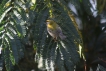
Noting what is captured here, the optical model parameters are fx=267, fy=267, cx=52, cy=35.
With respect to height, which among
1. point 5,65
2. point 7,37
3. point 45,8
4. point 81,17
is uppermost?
point 81,17

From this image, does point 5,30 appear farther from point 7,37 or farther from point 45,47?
point 45,47

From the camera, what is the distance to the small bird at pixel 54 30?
4.26ft

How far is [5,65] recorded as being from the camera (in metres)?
1.26

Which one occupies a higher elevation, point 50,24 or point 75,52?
point 50,24

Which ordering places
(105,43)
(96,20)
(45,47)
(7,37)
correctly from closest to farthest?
(7,37) → (45,47) → (96,20) → (105,43)

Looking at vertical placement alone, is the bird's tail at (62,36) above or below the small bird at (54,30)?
below

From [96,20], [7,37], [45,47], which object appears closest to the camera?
[7,37]

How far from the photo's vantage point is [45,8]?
55.0 inches

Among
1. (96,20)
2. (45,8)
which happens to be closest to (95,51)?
(96,20)

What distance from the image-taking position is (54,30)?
54.1 inches

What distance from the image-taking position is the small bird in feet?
4.26

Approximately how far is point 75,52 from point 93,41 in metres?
2.92

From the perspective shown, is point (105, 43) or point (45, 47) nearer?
point (45, 47)

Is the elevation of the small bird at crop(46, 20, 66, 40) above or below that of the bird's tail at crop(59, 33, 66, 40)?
above
